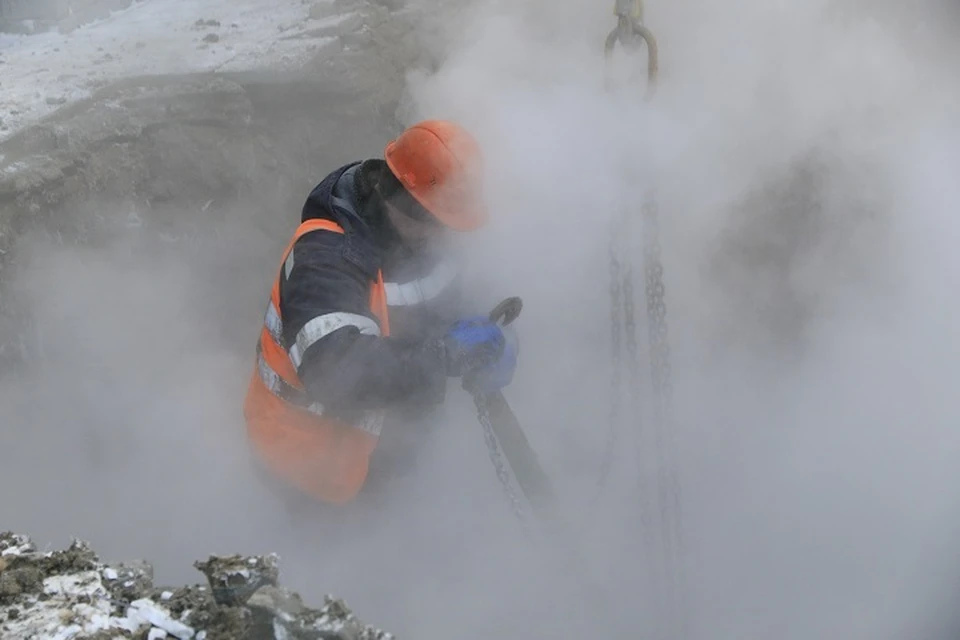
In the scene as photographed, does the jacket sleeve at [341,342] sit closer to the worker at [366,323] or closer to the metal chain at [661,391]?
the worker at [366,323]

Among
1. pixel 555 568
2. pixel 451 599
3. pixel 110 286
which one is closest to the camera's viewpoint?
pixel 555 568

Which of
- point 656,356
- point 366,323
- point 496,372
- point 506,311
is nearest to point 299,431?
point 366,323

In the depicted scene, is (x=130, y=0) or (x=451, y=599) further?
(x=130, y=0)

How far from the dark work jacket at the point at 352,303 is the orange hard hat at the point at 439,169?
0.54ft

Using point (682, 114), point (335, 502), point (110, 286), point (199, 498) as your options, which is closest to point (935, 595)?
point (682, 114)

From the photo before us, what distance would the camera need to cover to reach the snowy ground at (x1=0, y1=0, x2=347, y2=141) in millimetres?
6016

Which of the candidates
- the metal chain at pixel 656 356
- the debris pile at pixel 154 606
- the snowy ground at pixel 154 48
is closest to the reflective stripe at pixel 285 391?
the debris pile at pixel 154 606

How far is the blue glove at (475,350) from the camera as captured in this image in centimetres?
350

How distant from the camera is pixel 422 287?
12.6ft

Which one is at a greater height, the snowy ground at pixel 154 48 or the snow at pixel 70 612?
the snowy ground at pixel 154 48

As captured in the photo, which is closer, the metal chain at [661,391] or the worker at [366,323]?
the worker at [366,323]

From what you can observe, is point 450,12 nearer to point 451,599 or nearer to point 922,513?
point 451,599

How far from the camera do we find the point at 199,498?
5785 mm

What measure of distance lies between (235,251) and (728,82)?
3.26m
